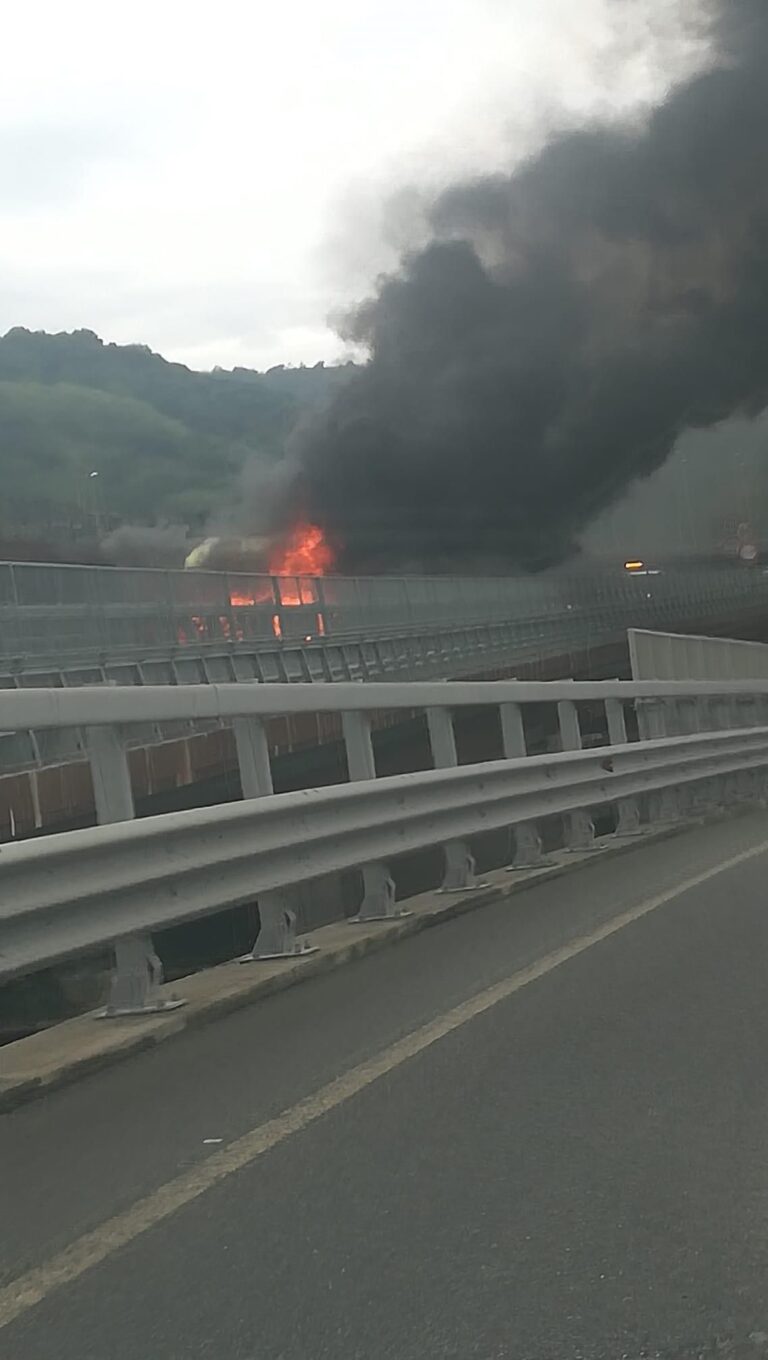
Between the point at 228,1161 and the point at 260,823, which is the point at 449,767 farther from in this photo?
the point at 228,1161

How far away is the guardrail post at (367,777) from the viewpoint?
9.08m

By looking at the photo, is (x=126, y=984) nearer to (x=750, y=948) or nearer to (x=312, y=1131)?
(x=312, y=1131)

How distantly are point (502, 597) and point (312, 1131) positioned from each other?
5591cm

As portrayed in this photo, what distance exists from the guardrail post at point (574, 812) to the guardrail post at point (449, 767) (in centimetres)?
166

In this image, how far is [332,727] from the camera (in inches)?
820

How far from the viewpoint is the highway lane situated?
11.7ft

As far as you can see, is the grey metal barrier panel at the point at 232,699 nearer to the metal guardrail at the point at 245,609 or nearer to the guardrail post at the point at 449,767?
the guardrail post at the point at 449,767

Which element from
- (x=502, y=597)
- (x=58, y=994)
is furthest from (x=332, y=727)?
(x=502, y=597)

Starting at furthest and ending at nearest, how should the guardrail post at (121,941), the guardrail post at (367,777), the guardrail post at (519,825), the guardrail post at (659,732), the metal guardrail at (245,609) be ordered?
the metal guardrail at (245,609) < the guardrail post at (659,732) < the guardrail post at (519,825) < the guardrail post at (367,777) < the guardrail post at (121,941)

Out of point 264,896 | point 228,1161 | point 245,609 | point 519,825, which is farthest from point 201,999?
point 245,609

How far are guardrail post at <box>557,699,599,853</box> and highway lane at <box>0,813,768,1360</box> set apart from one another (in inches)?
181

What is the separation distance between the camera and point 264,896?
7.81 metres

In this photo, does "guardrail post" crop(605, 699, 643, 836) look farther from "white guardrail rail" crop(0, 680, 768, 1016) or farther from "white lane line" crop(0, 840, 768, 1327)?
"white lane line" crop(0, 840, 768, 1327)

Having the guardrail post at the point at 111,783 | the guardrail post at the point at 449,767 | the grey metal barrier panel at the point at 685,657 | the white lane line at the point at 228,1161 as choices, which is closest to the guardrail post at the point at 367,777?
the guardrail post at the point at 449,767
